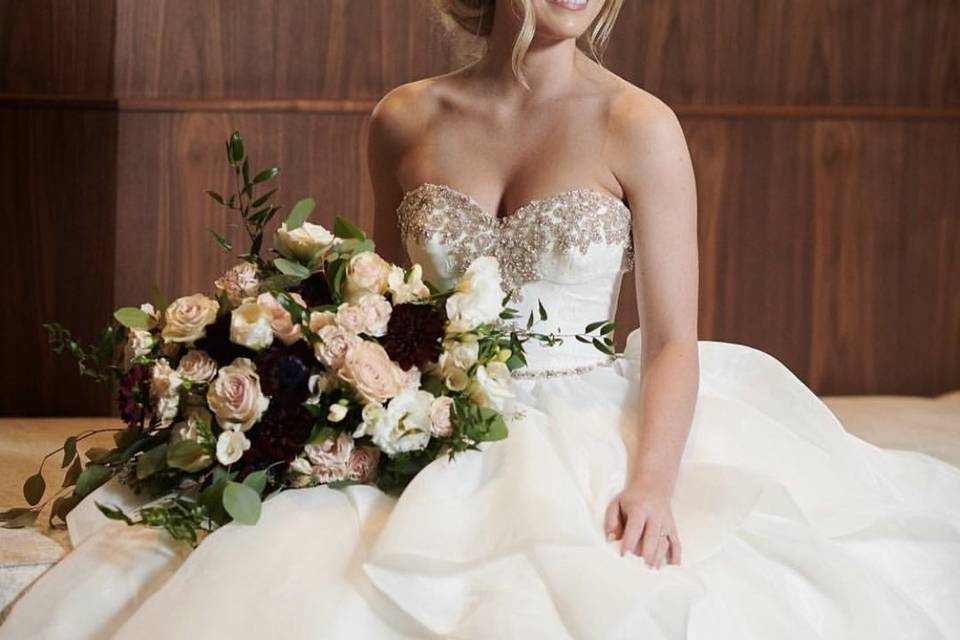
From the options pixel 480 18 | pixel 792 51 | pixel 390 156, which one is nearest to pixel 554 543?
pixel 390 156

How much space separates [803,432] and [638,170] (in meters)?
0.59

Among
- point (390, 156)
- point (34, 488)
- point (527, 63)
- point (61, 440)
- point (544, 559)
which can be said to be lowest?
point (61, 440)

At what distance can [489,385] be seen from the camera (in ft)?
6.80

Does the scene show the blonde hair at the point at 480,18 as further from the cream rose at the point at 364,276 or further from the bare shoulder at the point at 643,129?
the cream rose at the point at 364,276

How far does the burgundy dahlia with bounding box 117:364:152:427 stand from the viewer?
2137 mm

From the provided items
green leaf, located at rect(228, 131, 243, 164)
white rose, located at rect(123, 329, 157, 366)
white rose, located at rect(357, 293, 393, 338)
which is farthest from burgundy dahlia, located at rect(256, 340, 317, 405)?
green leaf, located at rect(228, 131, 243, 164)

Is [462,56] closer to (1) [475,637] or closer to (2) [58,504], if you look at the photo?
(2) [58,504]

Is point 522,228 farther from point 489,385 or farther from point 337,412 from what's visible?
point 337,412

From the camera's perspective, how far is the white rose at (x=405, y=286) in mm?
2098

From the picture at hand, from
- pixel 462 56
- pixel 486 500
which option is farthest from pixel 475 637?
pixel 462 56

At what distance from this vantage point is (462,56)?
2.95m

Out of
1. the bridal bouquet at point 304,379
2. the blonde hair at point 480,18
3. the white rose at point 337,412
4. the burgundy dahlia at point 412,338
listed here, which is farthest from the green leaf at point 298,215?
the blonde hair at point 480,18

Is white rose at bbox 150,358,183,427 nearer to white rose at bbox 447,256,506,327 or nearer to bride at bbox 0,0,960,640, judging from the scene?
bride at bbox 0,0,960,640

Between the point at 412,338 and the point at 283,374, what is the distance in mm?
204
